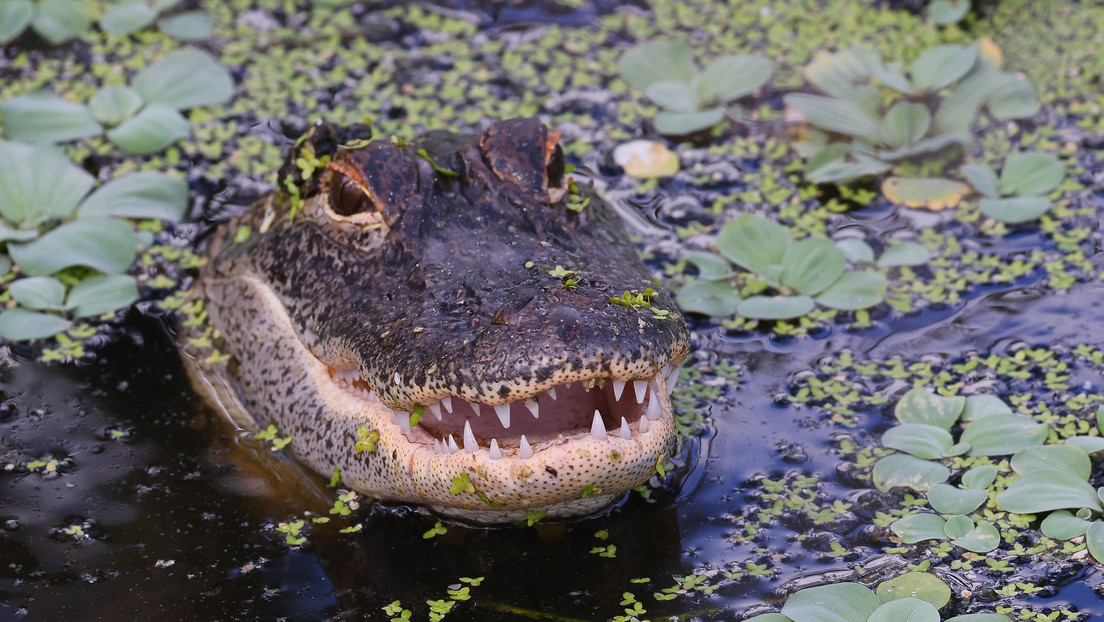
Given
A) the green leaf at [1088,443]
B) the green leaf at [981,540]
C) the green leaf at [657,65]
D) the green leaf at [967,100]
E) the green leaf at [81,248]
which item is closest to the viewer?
the green leaf at [981,540]

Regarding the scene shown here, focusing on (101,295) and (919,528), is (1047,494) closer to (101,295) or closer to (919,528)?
(919,528)

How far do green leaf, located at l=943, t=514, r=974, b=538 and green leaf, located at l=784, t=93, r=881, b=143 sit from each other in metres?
2.37

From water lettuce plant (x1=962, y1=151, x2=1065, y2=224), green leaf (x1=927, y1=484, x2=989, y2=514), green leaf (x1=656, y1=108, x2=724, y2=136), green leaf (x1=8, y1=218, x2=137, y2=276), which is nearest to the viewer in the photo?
green leaf (x1=927, y1=484, x2=989, y2=514)

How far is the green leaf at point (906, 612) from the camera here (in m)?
2.95

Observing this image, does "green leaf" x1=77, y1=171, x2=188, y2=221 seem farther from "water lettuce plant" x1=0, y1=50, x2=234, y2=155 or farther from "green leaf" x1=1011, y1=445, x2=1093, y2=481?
"green leaf" x1=1011, y1=445, x2=1093, y2=481

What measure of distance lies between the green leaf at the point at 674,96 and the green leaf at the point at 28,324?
293 centimetres

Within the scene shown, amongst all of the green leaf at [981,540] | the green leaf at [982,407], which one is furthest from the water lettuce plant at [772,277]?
the green leaf at [981,540]

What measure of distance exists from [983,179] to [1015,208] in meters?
0.22

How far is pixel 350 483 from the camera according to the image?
12.1ft

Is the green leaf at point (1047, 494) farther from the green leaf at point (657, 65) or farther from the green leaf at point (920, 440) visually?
the green leaf at point (657, 65)

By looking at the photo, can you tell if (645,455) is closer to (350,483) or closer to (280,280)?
(350,483)

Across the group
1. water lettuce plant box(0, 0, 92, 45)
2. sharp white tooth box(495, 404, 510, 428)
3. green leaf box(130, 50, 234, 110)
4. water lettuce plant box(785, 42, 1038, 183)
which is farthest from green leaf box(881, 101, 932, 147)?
water lettuce plant box(0, 0, 92, 45)

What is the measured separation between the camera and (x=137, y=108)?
5598 millimetres

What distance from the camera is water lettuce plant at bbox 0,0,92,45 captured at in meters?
6.13
